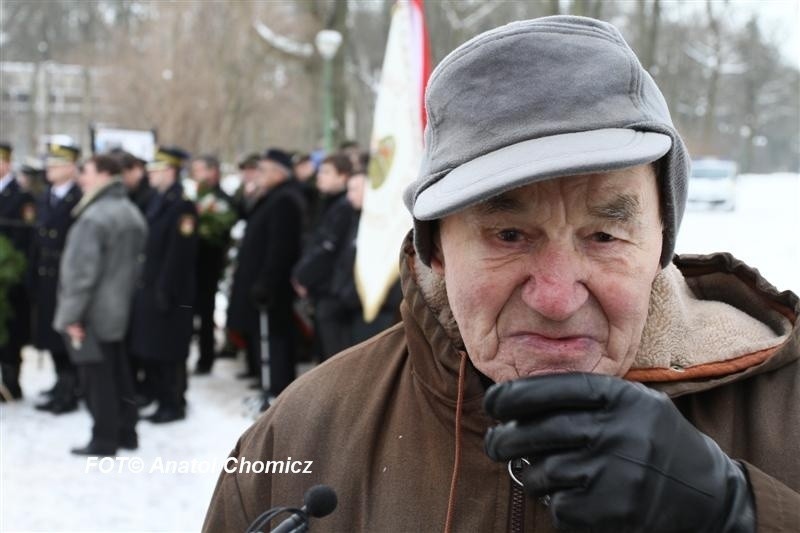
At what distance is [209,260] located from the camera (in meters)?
8.77

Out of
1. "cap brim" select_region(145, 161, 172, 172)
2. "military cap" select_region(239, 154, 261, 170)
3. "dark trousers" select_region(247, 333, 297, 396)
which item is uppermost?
"cap brim" select_region(145, 161, 172, 172)

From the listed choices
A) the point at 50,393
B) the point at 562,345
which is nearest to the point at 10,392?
the point at 50,393

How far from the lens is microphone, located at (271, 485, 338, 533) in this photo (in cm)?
136

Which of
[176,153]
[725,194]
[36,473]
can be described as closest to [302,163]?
[176,153]

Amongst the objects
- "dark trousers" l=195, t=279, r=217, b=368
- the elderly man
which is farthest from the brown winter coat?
"dark trousers" l=195, t=279, r=217, b=368

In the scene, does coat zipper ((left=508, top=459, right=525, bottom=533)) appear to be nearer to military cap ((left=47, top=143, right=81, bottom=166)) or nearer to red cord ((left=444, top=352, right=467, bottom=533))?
red cord ((left=444, top=352, right=467, bottom=533))

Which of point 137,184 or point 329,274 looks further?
point 137,184

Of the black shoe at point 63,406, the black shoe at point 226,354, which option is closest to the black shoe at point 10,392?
the black shoe at point 63,406

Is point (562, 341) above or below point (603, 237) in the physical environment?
below

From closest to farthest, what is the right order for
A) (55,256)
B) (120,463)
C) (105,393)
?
1. (120,463)
2. (105,393)
3. (55,256)

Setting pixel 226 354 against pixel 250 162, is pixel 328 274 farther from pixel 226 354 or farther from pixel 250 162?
pixel 226 354

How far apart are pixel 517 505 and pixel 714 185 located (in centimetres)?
2035

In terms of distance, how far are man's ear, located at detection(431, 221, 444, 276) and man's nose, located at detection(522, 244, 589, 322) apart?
0.75ft

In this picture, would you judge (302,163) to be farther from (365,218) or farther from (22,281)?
(365,218)
